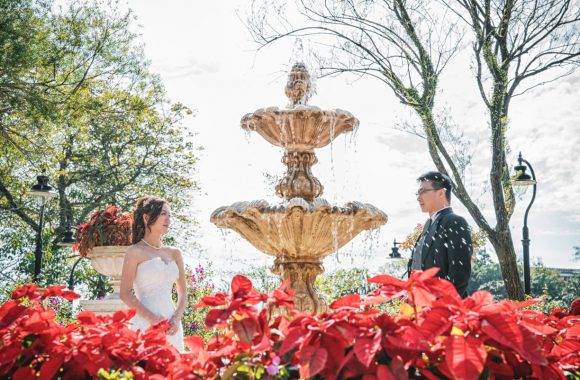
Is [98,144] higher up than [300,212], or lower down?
higher up

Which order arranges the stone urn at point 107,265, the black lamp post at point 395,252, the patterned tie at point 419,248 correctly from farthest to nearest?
the black lamp post at point 395,252 → the stone urn at point 107,265 → the patterned tie at point 419,248

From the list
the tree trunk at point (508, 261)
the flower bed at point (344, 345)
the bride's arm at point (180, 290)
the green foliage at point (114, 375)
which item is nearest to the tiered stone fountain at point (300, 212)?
the bride's arm at point (180, 290)

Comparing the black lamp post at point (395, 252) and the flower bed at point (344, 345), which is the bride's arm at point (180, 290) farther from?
the black lamp post at point (395, 252)

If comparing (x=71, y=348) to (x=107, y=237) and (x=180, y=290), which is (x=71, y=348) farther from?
(x=107, y=237)

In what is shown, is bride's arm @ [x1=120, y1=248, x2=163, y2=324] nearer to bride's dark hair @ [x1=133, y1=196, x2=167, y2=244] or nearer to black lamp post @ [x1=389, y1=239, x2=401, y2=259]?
bride's dark hair @ [x1=133, y1=196, x2=167, y2=244]

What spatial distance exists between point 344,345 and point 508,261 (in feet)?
39.6

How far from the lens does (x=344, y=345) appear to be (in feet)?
4.78

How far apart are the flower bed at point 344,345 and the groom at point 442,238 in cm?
258

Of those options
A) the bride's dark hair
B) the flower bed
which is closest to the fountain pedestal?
the bride's dark hair

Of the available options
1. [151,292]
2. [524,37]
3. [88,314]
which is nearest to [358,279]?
[524,37]

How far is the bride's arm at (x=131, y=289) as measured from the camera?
4949 mm

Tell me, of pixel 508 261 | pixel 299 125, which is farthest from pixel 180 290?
pixel 508 261

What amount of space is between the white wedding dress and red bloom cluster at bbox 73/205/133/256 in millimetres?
3286

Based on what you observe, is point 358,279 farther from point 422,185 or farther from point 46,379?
point 46,379
